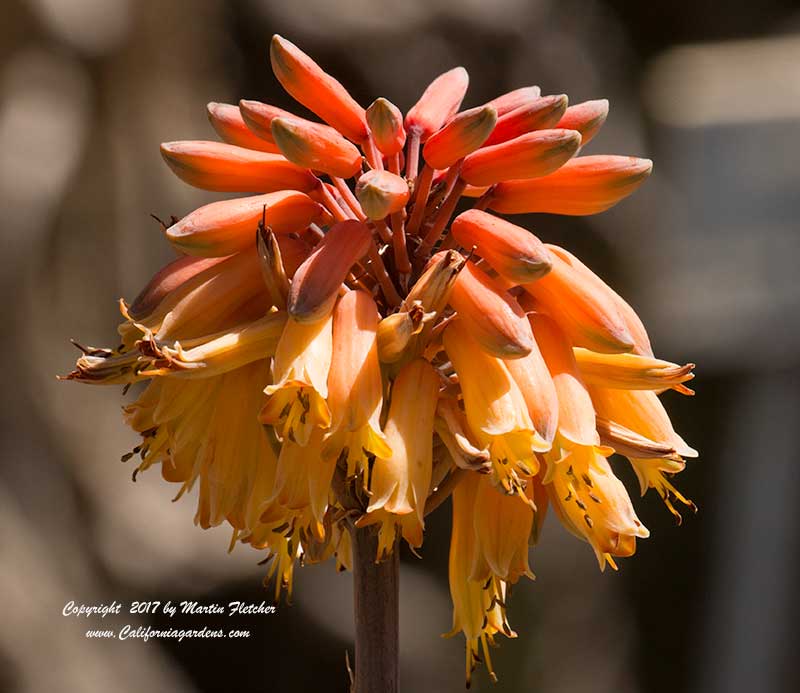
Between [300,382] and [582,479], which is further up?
[300,382]

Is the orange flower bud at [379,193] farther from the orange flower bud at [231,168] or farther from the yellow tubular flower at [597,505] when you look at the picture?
the yellow tubular flower at [597,505]

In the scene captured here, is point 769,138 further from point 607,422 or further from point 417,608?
point 607,422

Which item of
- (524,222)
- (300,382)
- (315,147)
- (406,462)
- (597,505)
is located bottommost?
(524,222)

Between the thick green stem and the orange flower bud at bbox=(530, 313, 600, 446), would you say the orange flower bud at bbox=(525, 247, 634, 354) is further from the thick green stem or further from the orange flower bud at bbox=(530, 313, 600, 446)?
the thick green stem

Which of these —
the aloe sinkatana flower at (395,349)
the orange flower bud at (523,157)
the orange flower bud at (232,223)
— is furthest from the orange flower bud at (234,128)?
the orange flower bud at (523,157)

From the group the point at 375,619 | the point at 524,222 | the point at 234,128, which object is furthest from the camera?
the point at 524,222

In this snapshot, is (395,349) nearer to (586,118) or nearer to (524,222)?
(586,118)

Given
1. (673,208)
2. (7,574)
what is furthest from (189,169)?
(673,208)

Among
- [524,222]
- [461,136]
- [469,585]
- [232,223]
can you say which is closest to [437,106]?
[461,136]

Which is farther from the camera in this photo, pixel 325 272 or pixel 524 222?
pixel 524 222
